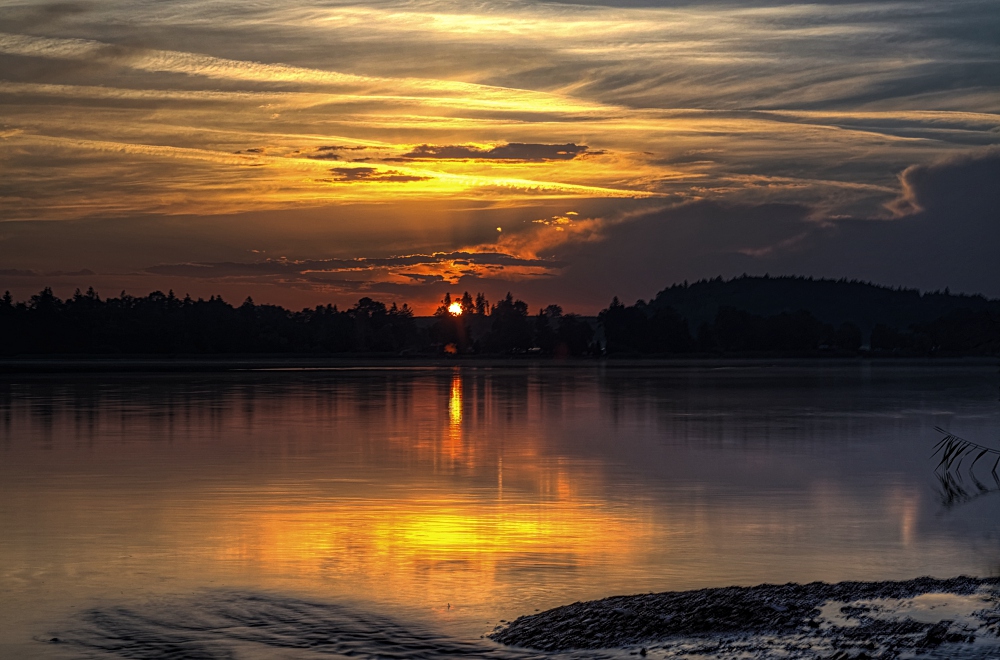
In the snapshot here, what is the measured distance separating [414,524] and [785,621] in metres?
8.33

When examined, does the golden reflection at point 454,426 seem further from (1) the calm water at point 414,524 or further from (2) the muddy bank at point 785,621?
(2) the muddy bank at point 785,621

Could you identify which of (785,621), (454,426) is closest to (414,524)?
(785,621)

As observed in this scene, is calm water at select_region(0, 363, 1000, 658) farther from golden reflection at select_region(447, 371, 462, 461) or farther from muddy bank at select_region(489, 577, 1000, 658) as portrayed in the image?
muddy bank at select_region(489, 577, 1000, 658)

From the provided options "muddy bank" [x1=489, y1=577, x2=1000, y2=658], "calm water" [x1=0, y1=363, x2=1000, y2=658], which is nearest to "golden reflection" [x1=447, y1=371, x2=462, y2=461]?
"calm water" [x1=0, y1=363, x2=1000, y2=658]

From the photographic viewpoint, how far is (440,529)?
18328 millimetres

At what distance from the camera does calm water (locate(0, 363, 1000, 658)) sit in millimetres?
12648

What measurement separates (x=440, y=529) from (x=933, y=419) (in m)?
30.8

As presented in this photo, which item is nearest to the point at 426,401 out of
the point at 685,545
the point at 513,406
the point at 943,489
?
the point at 513,406

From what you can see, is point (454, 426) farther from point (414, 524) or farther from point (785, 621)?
point (785, 621)

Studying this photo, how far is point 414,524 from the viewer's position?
1883cm

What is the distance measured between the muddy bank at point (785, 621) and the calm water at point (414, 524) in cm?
93

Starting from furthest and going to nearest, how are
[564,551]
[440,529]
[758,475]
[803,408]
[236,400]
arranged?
[236,400]
[803,408]
[758,475]
[440,529]
[564,551]

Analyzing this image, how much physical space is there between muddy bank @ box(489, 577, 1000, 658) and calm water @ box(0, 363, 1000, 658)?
932 millimetres

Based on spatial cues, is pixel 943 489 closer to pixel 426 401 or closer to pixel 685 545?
pixel 685 545
